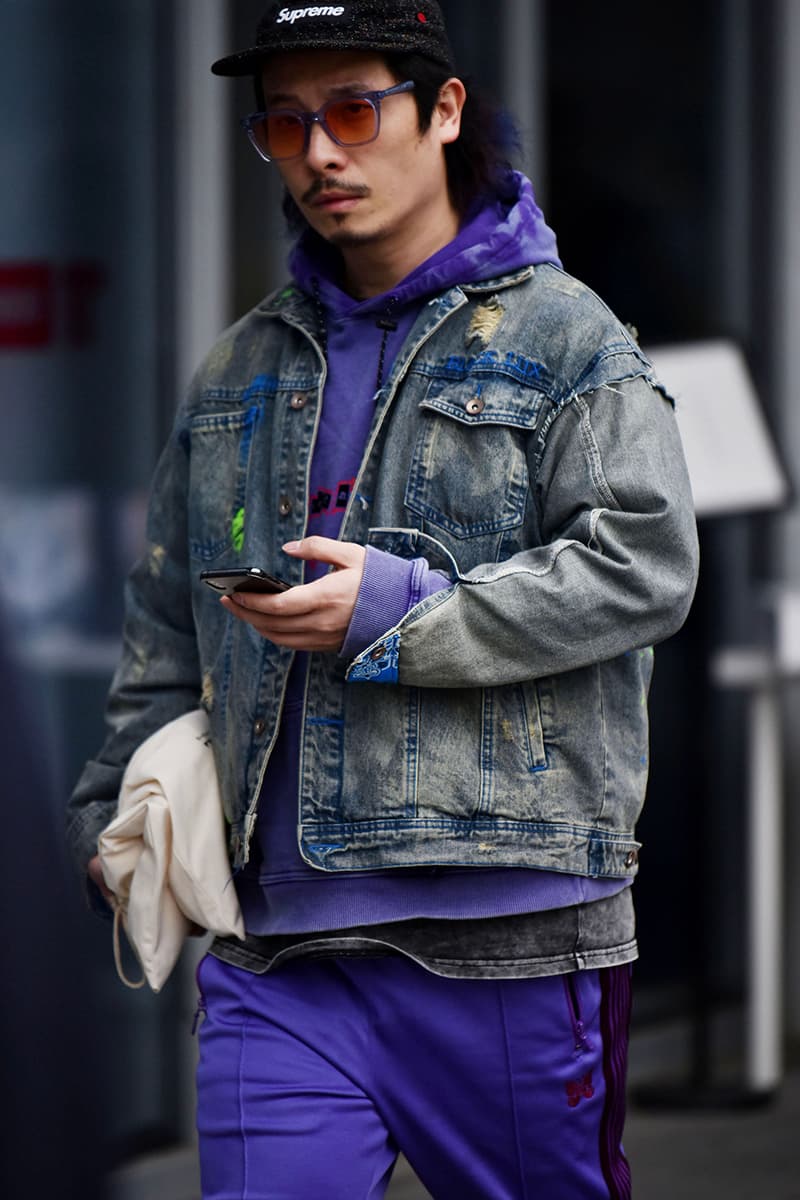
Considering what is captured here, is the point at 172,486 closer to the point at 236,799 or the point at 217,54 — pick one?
the point at 236,799

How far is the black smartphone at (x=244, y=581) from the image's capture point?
213cm

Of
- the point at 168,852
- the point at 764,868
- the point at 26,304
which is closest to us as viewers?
the point at 168,852

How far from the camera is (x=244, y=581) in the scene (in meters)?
2.16

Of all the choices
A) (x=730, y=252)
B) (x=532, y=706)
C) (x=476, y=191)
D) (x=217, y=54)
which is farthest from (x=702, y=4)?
(x=532, y=706)

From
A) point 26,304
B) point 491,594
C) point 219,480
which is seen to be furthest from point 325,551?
point 26,304

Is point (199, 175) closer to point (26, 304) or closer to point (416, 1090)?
point (26, 304)

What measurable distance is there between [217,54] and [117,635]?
53.0 inches

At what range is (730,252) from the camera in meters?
6.15

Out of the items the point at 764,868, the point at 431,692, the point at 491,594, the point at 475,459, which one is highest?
the point at 475,459

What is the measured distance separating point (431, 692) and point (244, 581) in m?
0.30

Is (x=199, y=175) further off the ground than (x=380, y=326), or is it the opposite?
(x=199, y=175)

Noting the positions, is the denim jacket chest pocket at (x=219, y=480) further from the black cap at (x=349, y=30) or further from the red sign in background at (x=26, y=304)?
the red sign in background at (x=26, y=304)

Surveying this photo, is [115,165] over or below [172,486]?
over

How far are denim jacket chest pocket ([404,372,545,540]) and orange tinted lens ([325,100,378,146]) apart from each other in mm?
330
